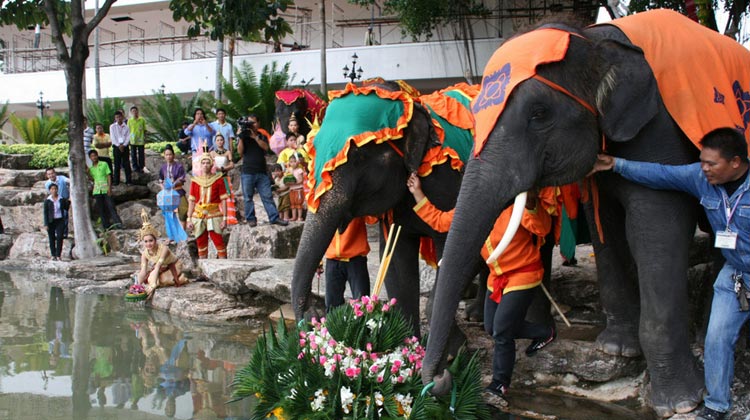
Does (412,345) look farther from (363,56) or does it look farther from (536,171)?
(363,56)

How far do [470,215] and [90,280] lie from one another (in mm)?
9262

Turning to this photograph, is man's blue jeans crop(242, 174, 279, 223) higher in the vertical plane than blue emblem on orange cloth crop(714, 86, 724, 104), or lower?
lower

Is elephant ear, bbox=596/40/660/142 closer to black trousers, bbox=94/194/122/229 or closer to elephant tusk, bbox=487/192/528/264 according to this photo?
elephant tusk, bbox=487/192/528/264

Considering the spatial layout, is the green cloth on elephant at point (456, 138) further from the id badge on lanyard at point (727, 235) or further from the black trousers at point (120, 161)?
the black trousers at point (120, 161)

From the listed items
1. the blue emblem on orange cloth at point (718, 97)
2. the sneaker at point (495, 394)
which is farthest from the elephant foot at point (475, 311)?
the blue emblem on orange cloth at point (718, 97)

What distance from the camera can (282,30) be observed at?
433 inches

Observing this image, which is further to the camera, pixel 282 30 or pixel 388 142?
pixel 282 30

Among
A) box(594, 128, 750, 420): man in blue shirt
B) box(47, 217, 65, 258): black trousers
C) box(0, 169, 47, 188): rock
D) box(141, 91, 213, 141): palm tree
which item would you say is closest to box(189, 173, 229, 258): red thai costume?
box(47, 217, 65, 258): black trousers

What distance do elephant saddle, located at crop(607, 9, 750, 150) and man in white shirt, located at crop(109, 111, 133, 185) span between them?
1385cm

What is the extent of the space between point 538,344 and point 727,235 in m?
1.87

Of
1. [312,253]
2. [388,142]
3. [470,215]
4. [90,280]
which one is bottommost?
[90,280]

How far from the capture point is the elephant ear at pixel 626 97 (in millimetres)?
4109

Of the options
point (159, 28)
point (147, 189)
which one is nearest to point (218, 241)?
point (147, 189)

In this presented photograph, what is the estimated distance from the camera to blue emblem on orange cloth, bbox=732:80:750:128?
4.35 metres
